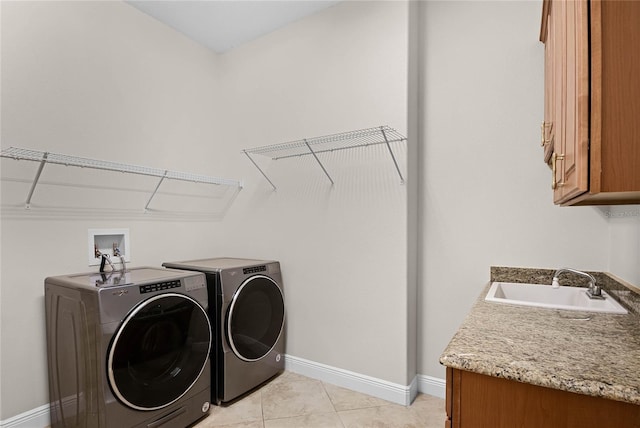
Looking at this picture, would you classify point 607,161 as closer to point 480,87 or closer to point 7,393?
point 480,87

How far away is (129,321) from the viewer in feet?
5.17

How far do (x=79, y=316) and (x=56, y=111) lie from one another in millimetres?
1178

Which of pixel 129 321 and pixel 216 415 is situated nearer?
pixel 129 321

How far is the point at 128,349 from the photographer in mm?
1590

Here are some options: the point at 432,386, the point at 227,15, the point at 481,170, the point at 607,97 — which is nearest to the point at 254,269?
the point at 432,386

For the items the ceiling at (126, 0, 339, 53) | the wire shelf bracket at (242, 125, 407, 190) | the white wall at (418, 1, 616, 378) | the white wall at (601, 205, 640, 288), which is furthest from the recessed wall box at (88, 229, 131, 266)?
the white wall at (601, 205, 640, 288)

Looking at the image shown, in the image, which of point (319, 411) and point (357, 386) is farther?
point (357, 386)

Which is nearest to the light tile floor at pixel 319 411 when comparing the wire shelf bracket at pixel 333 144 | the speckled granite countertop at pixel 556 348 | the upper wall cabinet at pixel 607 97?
the speckled granite countertop at pixel 556 348

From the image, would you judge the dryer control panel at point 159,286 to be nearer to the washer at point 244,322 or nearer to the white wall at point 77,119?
the washer at point 244,322

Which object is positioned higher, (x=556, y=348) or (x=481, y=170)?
(x=481, y=170)

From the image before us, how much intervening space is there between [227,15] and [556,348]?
2.69 meters

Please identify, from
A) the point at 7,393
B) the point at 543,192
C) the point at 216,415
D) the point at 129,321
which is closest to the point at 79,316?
the point at 129,321

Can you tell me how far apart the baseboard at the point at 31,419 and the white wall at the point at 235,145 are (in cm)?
3

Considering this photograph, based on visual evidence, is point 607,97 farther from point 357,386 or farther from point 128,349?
point 357,386
